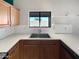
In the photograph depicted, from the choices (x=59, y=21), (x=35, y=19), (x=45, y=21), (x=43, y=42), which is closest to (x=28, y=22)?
(x=35, y=19)

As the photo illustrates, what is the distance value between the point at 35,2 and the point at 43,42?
1631 mm

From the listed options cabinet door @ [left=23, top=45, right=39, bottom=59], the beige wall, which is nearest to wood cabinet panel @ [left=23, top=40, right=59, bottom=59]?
cabinet door @ [left=23, top=45, right=39, bottom=59]

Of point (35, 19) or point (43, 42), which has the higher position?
point (35, 19)

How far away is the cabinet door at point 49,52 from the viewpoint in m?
3.64

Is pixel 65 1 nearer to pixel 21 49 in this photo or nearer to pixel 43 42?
pixel 43 42

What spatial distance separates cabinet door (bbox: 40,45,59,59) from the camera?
3.64 m

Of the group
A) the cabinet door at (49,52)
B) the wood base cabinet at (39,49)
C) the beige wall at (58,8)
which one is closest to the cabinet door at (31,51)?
the wood base cabinet at (39,49)

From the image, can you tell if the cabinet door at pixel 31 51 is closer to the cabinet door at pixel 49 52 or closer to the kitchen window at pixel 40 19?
the cabinet door at pixel 49 52

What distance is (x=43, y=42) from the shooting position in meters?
3.66

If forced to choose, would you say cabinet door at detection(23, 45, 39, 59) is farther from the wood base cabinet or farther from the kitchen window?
the kitchen window

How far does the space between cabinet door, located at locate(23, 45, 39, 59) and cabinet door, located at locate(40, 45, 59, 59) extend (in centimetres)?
12

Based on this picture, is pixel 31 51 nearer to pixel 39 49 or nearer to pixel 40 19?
pixel 39 49

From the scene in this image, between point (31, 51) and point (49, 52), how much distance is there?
0.45 meters

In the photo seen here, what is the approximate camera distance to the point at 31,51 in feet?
12.0
